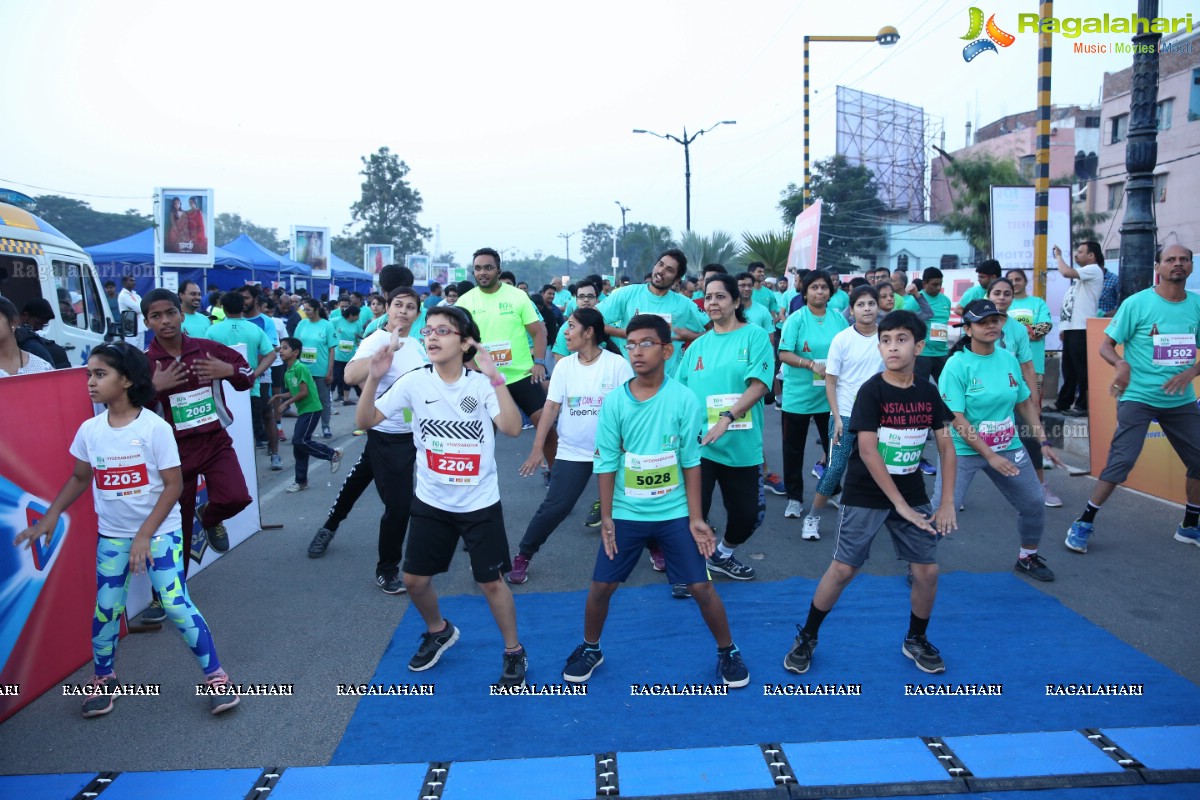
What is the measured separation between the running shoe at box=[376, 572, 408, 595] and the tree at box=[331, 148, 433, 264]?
72.2 meters

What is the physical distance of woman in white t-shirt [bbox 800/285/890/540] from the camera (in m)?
5.90

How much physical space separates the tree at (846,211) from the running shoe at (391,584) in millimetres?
40469

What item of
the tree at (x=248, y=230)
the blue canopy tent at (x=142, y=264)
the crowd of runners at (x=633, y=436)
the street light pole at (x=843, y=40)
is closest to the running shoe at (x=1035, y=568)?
the crowd of runners at (x=633, y=436)

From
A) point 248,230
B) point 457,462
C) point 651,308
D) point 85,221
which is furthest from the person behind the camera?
point 248,230

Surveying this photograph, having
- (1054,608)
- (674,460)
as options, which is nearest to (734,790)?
(674,460)

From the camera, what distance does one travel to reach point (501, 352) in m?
6.68

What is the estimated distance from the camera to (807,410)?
6.70 m

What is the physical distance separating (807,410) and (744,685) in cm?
326

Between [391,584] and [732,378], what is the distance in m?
2.54

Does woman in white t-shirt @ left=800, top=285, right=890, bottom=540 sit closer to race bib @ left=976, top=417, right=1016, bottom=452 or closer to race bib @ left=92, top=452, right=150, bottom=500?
race bib @ left=976, top=417, right=1016, bottom=452

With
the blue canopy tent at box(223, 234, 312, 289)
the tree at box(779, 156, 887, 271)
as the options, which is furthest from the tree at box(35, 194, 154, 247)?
the tree at box(779, 156, 887, 271)

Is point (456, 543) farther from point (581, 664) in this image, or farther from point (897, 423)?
point (897, 423)

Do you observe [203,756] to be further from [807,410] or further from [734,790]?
[807,410]

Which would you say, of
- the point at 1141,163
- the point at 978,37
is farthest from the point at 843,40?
the point at 1141,163
